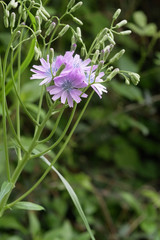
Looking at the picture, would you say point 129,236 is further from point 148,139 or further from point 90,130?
point 148,139

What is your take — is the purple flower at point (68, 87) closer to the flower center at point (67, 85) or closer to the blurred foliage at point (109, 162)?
the flower center at point (67, 85)

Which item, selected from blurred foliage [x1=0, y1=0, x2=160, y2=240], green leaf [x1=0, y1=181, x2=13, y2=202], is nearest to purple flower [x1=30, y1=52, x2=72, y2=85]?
green leaf [x1=0, y1=181, x2=13, y2=202]

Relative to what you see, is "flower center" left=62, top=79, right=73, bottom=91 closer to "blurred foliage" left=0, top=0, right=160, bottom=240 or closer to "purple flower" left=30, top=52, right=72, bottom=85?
"purple flower" left=30, top=52, right=72, bottom=85

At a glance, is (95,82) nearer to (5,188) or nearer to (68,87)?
(68,87)

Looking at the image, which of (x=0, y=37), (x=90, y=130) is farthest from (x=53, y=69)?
(x=90, y=130)

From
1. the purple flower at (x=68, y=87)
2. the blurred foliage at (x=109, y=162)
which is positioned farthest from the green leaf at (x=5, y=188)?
the blurred foliage at (x=109, y=162)
